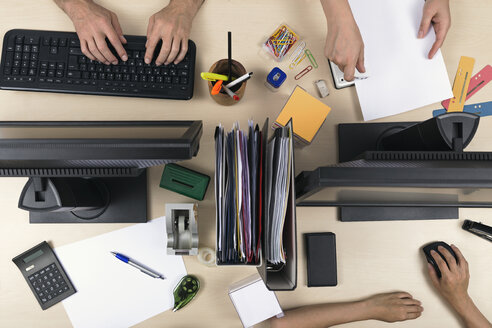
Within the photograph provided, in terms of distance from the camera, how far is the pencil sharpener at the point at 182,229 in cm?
76

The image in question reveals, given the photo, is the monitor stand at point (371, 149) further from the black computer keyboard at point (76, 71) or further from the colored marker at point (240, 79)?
the black computer keyboard at point (76, 71)

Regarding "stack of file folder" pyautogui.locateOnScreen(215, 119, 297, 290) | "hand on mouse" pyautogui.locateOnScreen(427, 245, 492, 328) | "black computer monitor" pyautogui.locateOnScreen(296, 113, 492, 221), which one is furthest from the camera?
"hand on mouse" pyautogui.locateOnScreen(427, 245, 492, 328)

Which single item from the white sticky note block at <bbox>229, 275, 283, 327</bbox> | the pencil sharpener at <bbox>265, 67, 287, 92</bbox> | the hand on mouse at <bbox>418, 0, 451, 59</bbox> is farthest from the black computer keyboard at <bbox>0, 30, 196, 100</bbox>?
the hand on mouse at <bbox>418, 0, 451, 59</bbox>

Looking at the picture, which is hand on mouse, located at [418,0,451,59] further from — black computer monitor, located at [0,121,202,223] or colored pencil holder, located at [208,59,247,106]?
black computer monitor, located at [0,121,202,223]

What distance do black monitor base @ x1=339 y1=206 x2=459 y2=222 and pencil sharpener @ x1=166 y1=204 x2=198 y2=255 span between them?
409 mm

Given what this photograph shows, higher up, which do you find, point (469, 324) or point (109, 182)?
point (109, 182)

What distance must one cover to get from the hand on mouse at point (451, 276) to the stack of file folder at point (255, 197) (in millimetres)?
493

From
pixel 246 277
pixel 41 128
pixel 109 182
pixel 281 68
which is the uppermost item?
pixel 281 68

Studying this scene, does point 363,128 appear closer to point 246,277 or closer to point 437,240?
point 437,240

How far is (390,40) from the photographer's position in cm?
85

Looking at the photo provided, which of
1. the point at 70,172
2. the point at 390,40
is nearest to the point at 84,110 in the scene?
the point at 70,172

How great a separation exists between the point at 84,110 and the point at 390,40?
87cm

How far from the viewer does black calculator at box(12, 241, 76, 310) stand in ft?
2.67

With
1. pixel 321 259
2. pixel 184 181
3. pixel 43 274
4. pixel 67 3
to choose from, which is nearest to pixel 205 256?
pixel 184 181
